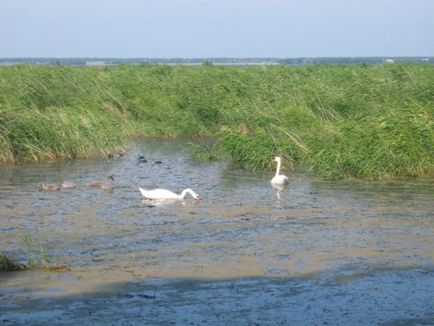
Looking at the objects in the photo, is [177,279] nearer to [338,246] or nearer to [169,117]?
[338,246]

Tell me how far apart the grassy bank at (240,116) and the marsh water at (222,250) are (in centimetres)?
80

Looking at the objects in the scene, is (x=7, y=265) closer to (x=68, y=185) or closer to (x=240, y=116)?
(x=68, y=185)

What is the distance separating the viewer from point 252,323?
8.30 m

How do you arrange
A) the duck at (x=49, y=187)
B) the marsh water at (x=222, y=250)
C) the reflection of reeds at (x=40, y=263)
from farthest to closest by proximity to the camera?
the duck at (x=49, y=187)
the reflection of reeds at (x=40, y=263)
the marsh water at (x=222, y=250)

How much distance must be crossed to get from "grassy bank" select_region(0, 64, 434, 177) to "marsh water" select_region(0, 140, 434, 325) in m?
0.80

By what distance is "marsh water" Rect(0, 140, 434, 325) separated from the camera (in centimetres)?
877

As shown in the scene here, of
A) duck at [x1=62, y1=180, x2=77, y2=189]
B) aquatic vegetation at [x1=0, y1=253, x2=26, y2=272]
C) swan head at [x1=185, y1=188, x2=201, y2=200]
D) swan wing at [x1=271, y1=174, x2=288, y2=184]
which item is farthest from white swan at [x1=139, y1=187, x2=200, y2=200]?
aquatic vegetation at [x1=0, y1=253, x2=26, y2=272]

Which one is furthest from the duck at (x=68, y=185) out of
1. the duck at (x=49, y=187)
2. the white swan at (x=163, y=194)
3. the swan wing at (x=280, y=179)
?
the swan wing at (x=280, y=179)

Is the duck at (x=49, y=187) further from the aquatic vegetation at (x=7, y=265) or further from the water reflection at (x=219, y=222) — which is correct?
the aquatic vegetation at (x=7, y=265)

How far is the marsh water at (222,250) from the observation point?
8766mm

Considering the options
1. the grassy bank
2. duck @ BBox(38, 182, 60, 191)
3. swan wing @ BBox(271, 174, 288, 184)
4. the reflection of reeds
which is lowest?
duck @ BBox(38, 182, 60, 191)

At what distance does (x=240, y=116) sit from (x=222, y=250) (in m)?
12.1

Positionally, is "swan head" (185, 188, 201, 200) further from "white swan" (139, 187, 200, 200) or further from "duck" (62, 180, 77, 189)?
"duck" (62, 180, 77, 189)

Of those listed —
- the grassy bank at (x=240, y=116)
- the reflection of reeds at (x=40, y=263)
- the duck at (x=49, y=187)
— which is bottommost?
the duck at (x=49, y=187)
